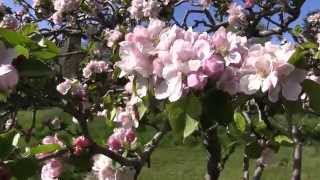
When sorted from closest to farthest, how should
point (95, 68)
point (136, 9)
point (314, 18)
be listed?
point (95, 68), point (136, 9), point (314, 18)

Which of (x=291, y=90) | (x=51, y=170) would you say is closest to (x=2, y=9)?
(x=51, y=170)

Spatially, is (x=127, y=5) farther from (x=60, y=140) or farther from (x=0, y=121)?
(x=60, y=140)

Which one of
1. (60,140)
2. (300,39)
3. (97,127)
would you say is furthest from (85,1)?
(97,127)

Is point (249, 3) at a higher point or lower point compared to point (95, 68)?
higher

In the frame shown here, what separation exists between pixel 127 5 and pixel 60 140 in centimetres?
311

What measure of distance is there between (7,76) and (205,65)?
0.43 meters

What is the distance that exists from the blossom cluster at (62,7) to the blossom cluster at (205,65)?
3.62 m

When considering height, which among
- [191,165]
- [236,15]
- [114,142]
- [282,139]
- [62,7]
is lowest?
[191,165]

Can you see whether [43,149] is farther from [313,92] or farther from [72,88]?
[72,88]

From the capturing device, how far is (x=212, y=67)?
4.93 feet

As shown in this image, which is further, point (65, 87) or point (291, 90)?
point (65, 87)

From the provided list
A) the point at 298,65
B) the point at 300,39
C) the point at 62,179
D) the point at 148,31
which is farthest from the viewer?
the point at 300,39

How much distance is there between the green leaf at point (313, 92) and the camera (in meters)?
1.58

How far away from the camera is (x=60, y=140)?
2102 millimetres
